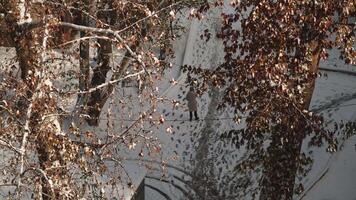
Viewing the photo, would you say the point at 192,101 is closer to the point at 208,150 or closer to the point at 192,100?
the point at 192,100

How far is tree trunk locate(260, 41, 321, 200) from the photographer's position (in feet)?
31.9

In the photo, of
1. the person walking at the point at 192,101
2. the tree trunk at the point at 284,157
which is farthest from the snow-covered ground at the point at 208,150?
the tree trunk at the point at 284,157

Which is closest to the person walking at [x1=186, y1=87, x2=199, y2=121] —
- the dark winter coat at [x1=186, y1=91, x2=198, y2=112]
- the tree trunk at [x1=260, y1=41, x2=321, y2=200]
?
Result: the dark winter coat at [x1=186, y1=91, x2=198, y2=112]

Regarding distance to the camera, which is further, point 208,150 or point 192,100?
point 192,100

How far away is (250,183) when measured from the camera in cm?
1521

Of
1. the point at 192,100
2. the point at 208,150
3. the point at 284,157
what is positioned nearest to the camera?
the point at 284,157

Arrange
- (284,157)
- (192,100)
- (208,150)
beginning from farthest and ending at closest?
(192,100) < (208,150) < (284,157)

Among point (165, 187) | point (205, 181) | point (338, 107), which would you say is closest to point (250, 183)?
point (205, 181)

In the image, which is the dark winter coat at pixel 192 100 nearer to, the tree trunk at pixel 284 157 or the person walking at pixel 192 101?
the person walking at pixel 192 101

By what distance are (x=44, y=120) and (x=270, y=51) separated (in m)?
3.88

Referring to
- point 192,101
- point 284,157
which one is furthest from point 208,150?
point 284,157

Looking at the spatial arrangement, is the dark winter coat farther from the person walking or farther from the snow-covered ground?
the snow-covered ground

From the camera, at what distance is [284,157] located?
1012 centimetres

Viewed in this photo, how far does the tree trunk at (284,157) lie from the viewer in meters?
9.73
